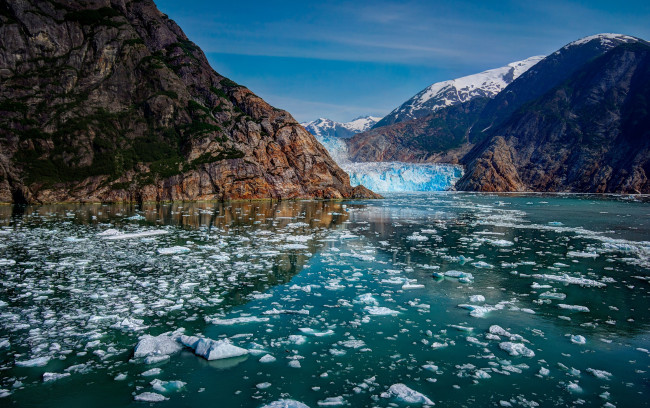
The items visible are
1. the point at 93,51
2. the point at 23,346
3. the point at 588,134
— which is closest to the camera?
the point at 23,346

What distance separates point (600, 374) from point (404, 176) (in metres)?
125

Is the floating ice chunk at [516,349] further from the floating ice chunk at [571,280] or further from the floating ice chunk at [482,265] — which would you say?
the floating ice chunk at [482,265]

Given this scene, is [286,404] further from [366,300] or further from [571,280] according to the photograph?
[571,280]

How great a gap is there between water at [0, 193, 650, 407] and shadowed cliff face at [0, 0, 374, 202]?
4689 centimetres

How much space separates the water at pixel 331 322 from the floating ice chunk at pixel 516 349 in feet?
0.13

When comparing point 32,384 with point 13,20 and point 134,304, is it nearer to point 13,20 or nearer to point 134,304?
point 134,304

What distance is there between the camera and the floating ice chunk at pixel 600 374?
7.12m

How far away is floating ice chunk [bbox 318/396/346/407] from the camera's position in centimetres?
612

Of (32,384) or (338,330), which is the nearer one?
(32,384)

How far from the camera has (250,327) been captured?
942 cm

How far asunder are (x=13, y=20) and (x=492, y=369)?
304 ft

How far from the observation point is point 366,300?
450 inches

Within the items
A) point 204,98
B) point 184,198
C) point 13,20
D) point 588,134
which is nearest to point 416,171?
point 588,134

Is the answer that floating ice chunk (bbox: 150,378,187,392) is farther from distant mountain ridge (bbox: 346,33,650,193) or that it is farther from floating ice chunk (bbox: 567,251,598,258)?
distant mountain ridge (bbox: 346,33,650,193)
